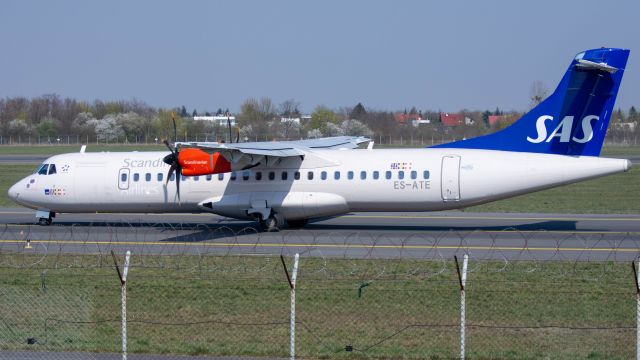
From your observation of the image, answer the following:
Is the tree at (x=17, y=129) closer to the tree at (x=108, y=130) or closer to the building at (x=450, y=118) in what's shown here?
the tree at (x=108, y=130)

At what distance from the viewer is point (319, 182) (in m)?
29.0

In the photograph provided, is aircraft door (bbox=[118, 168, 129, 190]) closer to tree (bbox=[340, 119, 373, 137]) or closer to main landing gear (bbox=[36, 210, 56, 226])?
main landing gear (bbox=[36, 210, 56, 226])

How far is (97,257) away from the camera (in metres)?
23.6

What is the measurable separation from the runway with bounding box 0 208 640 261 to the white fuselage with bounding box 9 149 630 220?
913 millimetres

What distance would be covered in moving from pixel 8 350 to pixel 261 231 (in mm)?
15735

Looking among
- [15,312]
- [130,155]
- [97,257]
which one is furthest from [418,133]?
[15,312]

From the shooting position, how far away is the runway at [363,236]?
949 inches

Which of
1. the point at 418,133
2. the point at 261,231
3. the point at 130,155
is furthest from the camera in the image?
the point at 418,133

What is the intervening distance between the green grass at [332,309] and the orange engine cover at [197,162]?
18.5 feet

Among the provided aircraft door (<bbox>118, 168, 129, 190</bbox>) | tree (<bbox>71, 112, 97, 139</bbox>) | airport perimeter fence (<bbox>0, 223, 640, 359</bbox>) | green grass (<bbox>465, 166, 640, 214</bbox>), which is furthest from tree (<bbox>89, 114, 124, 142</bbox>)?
airport perimeter fence (<bbox>0, 223, 640, 359</bbox>)

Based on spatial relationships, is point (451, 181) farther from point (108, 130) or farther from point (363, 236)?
point (108, 130)

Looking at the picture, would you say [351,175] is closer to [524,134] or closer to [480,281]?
[524,134]

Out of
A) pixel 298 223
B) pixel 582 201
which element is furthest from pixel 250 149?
pixel 582 201

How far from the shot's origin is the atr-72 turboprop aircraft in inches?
1047
